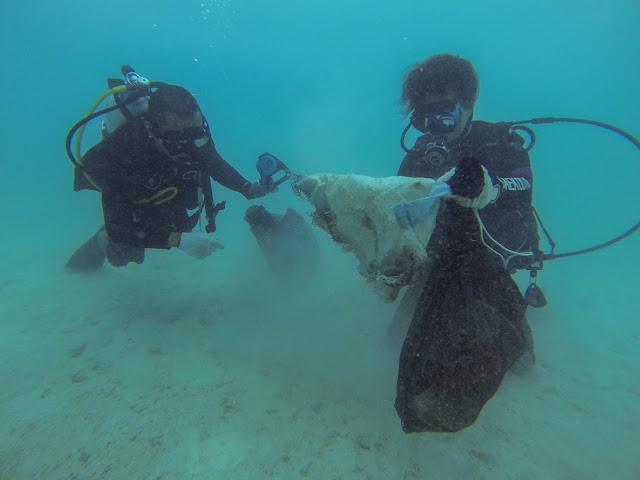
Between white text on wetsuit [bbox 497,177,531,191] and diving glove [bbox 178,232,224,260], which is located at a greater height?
white text on wetsuit [bbox 497,177,531,191]

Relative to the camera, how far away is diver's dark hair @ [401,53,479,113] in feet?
9.86

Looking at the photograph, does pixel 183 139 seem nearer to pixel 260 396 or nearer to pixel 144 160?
pixel 144 160

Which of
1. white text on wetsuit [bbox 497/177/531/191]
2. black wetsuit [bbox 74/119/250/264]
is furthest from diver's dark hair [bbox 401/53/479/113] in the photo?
black wetsuit [bbox 74/119/250/264]

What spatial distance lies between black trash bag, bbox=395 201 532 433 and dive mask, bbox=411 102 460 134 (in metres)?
1.47

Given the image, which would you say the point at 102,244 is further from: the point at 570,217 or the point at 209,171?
the point at 570,217

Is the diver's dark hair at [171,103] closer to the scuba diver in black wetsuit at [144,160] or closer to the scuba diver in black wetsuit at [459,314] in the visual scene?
the scuba diver in black wetsuit at [144,160]

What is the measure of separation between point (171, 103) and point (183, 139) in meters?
0.48

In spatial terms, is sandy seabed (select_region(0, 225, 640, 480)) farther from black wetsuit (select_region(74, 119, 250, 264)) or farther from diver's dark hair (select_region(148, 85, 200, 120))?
diver's dark hair (select_region(148, 85, 200, 120))

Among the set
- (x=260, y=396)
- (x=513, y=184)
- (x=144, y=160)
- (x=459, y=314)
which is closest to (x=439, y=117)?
(x=513, y=184)

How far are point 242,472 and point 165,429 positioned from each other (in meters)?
0.79

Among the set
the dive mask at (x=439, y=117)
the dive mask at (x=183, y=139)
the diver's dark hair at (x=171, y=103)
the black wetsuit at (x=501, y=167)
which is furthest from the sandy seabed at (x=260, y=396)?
the diver's dark hair at (x=171, y=103)

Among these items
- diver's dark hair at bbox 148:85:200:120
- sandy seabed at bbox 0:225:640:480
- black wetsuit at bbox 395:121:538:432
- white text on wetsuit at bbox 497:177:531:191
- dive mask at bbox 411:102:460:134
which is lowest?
sandy seabed at bbox 0:225:640:480

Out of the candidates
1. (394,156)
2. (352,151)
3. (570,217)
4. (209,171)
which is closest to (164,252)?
(209,171)

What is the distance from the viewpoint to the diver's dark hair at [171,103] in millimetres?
3889
